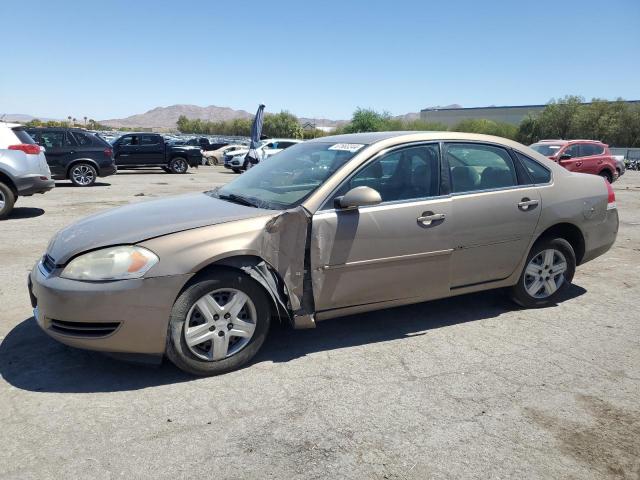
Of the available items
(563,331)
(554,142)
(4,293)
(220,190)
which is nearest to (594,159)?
(554,142)

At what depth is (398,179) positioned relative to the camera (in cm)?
419

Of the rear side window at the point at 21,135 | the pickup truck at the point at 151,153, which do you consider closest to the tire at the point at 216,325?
the rear side window at the point at 21,135

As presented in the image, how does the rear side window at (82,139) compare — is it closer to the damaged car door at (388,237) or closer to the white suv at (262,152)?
the white suv at (262,152)

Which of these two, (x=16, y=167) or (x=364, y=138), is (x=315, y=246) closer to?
(x=364, y=138)

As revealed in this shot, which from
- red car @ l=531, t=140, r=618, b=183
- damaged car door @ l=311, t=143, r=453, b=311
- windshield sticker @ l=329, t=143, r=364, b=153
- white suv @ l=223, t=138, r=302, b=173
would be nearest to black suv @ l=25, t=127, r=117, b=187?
white suv @ l=223, t=138, r=302, b=173

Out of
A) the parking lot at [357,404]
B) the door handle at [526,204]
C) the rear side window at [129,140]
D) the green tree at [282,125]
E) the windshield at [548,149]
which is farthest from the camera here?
the green tree at [282,125]

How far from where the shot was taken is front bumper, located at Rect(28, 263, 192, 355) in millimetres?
3203

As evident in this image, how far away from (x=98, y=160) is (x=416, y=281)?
13.6m

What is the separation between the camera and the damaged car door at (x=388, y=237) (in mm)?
3750

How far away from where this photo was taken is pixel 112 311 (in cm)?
321

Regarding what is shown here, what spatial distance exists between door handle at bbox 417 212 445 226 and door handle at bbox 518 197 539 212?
2.94 ft

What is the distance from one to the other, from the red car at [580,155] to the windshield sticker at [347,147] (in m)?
13.4

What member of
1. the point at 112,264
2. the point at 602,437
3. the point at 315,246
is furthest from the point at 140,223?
the point at 602,437

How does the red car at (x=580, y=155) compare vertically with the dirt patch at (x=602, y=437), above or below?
above
